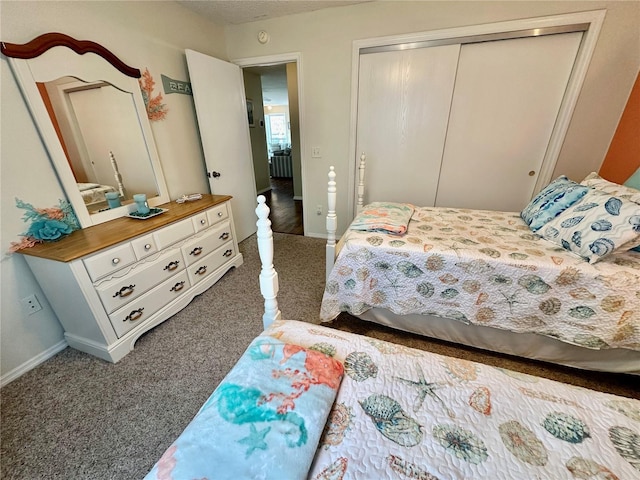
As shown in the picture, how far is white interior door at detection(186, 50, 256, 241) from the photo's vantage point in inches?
96.1

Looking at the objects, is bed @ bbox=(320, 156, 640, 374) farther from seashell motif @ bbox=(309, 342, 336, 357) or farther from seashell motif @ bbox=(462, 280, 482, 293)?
seashell motif @ bbox=(309, 342, 336, 357)

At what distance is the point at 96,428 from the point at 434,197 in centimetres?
306

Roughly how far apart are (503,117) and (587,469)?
8.49 ft

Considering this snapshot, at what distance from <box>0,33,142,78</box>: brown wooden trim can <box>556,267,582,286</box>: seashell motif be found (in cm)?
301

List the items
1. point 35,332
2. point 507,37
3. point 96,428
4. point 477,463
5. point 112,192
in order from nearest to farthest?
1. point 477,463
2. point 96,428
3. point 35,332
4. point 112,192
5. point 507,37

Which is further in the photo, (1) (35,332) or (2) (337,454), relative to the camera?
(1) (35,332)

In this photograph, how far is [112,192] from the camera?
6.17 ft

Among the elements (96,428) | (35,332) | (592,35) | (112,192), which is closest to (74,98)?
(112,192)

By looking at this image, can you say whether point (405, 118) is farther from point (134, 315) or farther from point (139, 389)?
point (139, 389)

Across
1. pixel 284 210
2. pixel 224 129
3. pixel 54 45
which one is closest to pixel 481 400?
pixel 54 45

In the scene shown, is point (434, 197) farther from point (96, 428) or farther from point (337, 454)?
point (96, 428)

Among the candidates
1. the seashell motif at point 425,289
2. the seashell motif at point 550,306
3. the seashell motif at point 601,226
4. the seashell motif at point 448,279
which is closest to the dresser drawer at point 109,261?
the seashell motif at point 425,289

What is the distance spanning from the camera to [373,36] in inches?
93.6

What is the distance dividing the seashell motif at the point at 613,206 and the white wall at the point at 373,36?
128cm
